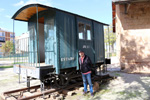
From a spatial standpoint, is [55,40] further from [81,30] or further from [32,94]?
[32,94]

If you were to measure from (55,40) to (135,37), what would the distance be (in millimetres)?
7389

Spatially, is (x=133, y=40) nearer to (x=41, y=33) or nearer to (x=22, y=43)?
(x=41, y=33)

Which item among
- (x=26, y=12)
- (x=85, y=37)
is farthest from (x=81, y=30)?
(x=26, y=12)

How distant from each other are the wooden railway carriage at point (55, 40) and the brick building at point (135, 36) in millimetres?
4164

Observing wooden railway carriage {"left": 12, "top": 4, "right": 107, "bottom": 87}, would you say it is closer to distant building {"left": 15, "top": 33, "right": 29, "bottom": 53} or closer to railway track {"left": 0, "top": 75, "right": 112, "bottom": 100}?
distant building {"left": 15, "top": 33, "right": 29, "bottom": 53}

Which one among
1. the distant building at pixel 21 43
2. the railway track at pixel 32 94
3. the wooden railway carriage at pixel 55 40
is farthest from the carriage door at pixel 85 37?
the distant building at pixel 21 43

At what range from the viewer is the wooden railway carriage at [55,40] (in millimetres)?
5473

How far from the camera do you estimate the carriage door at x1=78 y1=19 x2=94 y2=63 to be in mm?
6810

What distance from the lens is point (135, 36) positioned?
1032 centimetres

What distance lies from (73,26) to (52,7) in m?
1.51

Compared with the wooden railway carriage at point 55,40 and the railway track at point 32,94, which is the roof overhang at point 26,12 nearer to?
the wooden railway carriage at point 55,40

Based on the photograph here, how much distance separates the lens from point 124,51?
1053cm

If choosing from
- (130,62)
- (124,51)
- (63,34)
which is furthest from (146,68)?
(63,34)

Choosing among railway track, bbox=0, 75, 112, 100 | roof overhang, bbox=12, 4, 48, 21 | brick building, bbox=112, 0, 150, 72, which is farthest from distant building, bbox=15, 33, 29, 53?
brick building, bbox=112, 0, 150, 72
